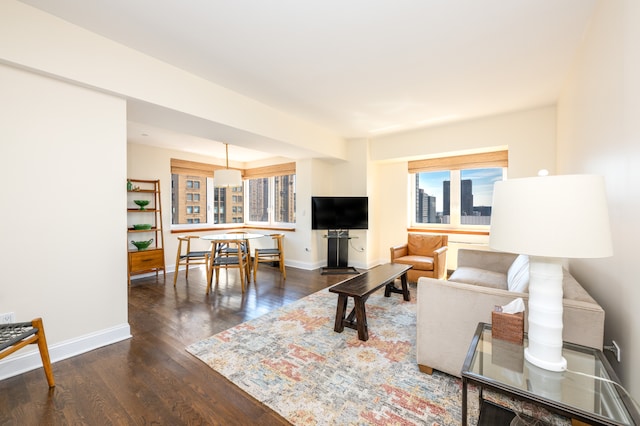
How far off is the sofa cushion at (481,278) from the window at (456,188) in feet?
5.62

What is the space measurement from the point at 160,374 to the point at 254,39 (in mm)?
2751

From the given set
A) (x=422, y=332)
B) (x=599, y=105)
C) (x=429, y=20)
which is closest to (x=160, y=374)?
(x=422, y=332)

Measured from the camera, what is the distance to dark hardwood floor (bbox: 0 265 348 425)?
1557 mm

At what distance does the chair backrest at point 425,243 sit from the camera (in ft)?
14.4

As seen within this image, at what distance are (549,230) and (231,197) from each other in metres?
6.47

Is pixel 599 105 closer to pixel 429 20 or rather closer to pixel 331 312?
pixel 429 20

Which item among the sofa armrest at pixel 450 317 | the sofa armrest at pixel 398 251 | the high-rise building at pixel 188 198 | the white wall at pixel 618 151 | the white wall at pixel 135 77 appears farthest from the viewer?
the high-rise building at pixel 188 198

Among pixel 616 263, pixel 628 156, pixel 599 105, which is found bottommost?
pixel 616 263

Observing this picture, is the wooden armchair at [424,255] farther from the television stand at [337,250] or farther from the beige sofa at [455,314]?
the beige sofa at [455,314]

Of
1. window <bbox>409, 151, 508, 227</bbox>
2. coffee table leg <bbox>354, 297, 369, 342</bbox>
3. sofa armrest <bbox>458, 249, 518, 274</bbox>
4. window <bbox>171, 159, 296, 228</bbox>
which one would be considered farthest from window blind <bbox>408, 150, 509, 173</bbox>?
coffee table leg <bbox>354, 297, 369, 342</bbox>

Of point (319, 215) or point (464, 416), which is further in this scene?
point (319, 215)

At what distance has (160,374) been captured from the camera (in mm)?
1955

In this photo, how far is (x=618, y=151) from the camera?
1494mm

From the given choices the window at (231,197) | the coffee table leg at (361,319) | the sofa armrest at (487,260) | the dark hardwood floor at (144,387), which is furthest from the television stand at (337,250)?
the coffee table leg at (361,319)
